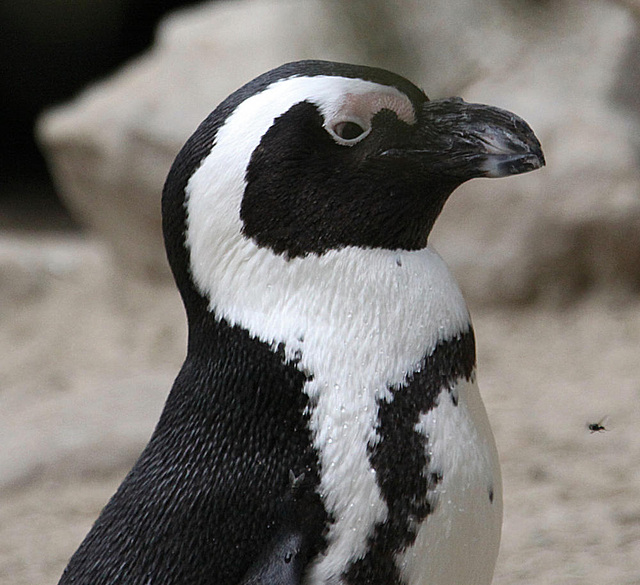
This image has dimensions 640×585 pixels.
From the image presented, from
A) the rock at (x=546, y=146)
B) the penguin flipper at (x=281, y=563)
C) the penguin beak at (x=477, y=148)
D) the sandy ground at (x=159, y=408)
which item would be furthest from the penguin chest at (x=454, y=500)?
the rock at (x=546, y=146)

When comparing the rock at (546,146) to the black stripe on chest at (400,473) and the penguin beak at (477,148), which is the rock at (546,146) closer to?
the penguin beak at (477,148)

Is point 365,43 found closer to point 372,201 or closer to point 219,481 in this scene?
point 372,201

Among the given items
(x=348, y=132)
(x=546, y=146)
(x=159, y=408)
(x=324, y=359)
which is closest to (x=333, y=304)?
(x=324, y=359)

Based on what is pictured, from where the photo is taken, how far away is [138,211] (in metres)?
3.93

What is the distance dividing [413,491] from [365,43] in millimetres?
1004

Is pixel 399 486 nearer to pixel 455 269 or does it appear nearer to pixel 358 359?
pixel 358 359

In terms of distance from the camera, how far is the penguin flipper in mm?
1001

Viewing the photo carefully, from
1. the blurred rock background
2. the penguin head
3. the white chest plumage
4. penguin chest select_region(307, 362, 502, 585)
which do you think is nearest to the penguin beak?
the penguin head

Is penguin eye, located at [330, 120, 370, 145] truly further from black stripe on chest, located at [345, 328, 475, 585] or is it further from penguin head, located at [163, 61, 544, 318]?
black stripe on chest, located at [345, 328, 475, 585]

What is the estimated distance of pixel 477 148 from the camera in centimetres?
104

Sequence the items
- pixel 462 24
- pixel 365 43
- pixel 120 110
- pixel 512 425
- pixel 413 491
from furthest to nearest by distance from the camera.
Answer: pixel 120 110
pixel 462 24
pixel 512 425
pixel 365 43
pixel 413 491

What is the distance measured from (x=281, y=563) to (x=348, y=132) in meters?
0.44

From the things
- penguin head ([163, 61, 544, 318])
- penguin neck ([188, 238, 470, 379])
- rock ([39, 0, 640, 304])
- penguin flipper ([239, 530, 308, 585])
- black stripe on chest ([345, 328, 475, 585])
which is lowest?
penguin flipper ([239, 530, 308, 585])

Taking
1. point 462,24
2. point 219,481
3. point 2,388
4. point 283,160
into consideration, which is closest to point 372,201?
point 283,160
